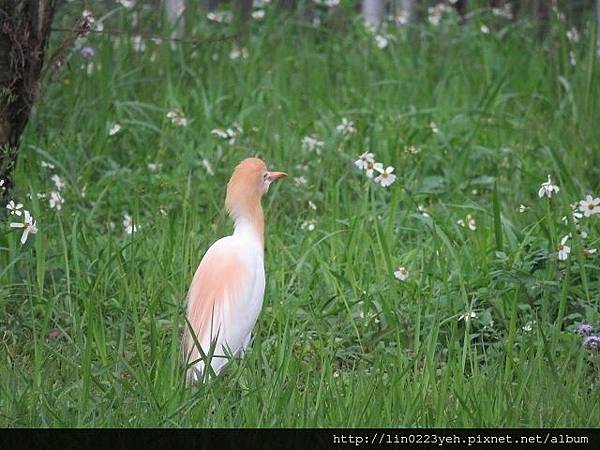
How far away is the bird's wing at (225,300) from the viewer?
3.67 m

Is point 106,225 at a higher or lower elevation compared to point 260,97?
lower

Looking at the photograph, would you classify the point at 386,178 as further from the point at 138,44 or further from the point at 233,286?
the point at 138,44

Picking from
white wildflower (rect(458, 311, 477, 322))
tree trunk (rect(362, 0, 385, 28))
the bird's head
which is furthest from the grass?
tree trunk (rect(362, 0, 385, 28))

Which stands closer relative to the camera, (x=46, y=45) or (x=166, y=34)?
(x=46, y=45)

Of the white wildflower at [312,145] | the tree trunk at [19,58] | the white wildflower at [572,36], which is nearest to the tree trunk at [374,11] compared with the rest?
the white wildflower at [572,36]

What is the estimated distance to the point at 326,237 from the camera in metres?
4.71

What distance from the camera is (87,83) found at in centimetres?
625

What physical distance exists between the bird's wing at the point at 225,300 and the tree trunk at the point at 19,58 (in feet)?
4.02

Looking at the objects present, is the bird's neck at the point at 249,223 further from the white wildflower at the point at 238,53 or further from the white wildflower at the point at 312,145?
the white wildflower at the point at 238,53

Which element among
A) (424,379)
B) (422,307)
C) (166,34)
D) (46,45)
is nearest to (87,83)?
(166,34)

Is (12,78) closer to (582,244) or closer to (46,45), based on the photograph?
(46,45)

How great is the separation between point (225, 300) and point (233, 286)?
50 mm

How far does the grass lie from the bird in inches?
3.0

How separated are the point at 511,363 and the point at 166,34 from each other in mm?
3768
